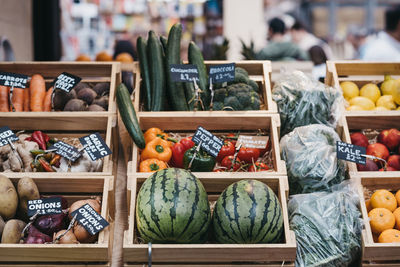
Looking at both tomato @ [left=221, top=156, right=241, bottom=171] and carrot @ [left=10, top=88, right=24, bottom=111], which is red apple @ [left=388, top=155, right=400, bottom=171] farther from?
carrot @ [left=10, top=88, right=24, bottom=111]

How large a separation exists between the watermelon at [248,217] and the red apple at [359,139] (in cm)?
84

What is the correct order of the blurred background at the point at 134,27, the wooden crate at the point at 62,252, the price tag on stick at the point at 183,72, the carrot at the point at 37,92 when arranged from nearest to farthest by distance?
the wooden crate at the point at 62,252 < the price tag on stick at the point at 183,72 < the carrot at the point at 37,92 < the blurred background at the point at 134,27

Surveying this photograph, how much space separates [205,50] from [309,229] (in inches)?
252

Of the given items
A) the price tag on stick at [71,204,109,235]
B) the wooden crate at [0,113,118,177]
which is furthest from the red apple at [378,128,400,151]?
the price tag on stick at [71,204,109,235]

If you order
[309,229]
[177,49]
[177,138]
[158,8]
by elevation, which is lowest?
[309,229]

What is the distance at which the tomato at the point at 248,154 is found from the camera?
2.55 m

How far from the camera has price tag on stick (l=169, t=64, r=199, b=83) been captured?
2670mm

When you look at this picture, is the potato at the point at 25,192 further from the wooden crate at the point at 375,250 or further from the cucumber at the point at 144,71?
the wooden crate at the point at 375,250

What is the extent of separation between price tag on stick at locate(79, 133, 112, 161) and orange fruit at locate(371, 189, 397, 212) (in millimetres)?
1379

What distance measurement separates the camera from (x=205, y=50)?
8.35 metres

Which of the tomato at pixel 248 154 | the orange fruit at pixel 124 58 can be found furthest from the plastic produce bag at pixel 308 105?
the orange fruit at pixel 124 58

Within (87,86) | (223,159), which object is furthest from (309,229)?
(87,86)

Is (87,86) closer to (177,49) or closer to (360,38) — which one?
(177,49)

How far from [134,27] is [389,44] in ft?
16.4
